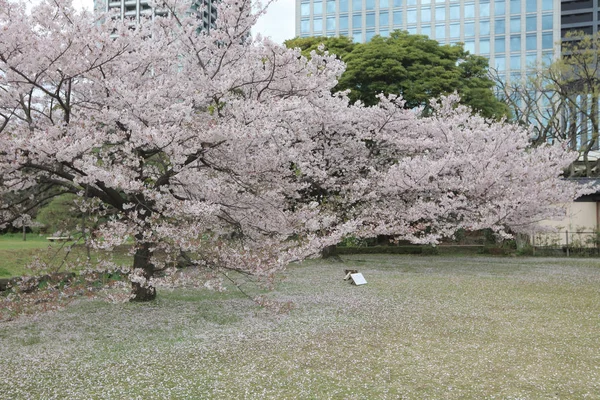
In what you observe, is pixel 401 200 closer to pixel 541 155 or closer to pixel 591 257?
pixel 541 155

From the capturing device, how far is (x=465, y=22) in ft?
237

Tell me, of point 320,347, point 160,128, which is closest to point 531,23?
point 160,128

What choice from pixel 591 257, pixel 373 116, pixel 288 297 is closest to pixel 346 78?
pixel 373 116

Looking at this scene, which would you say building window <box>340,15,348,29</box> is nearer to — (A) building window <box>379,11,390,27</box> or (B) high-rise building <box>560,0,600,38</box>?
(A) building window <box>379,11,390,27</box>

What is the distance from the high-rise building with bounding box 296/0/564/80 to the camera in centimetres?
7000

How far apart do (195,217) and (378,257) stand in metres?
16.6

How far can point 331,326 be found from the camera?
9.81 m

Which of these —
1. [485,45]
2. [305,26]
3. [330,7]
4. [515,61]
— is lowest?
[515,61]

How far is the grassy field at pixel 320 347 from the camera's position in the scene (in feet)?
20.8

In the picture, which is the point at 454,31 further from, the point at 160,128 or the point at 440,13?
the point at 160,128

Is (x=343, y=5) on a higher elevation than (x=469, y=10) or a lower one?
higher

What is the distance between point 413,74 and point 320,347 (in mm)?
23365

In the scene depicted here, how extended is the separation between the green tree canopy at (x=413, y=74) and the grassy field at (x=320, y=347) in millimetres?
16294

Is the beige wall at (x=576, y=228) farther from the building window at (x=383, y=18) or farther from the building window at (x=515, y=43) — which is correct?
the building window at (x=383, y=18)
